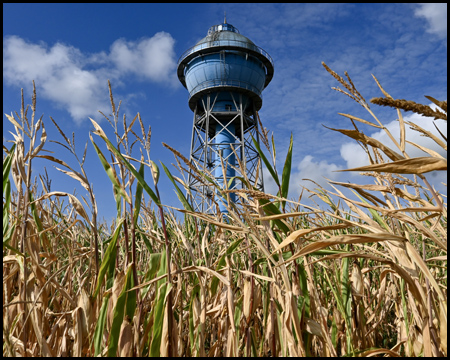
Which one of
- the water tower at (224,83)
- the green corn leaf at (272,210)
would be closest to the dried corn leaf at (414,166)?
the green corn leaf at (272,210)

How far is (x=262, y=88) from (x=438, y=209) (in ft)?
60.6

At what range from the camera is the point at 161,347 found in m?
0.85

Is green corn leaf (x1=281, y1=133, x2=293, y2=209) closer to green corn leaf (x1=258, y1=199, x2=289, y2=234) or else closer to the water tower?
green corn leaf (x1=258, y1=199, x2=289, y2=234)

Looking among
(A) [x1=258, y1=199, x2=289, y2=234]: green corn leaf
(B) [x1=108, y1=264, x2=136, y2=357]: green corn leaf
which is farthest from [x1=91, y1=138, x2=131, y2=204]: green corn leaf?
(A) [x1=258, y1=199, x2=289, y2=234]: green corn leaf

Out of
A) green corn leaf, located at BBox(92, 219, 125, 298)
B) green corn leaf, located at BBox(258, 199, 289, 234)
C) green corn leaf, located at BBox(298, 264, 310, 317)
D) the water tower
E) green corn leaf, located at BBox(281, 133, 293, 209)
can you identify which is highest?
the water tower

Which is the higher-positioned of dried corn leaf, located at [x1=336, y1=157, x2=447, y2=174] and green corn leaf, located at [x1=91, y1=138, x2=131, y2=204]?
green corn leaf, located at [x1=91, y1=138, x2=131, y2=204]

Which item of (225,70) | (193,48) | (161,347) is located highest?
(193,48)

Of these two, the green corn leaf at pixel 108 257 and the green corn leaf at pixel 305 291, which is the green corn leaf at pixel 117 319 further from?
the green corn leaf at pixel 305 291

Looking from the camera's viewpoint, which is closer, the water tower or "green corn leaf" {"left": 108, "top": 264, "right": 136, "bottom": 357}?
"green corn leaf" {"left": 108, "top": 264, "right": 136, "bottom": 357}

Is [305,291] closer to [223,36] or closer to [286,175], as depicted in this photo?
[286,175]

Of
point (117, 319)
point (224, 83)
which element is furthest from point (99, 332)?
point (224, 83)

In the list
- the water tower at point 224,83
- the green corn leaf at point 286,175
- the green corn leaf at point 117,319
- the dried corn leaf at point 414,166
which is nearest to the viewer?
the dried corn leaf at point 414,166

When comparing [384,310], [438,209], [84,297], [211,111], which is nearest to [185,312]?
[84,297]

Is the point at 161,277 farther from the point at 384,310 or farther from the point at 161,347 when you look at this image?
the point at 384,310
